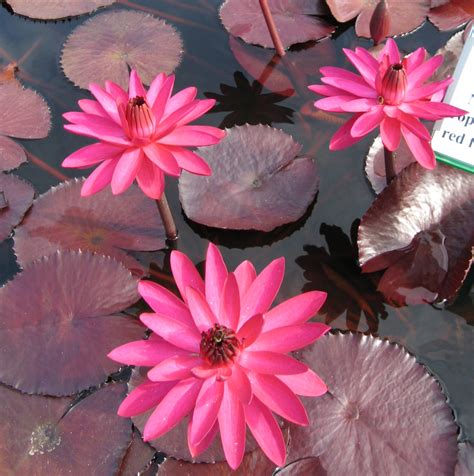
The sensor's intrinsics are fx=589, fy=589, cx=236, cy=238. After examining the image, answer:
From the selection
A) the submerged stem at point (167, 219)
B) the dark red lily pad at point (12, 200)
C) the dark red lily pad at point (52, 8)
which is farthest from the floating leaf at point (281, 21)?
the dark red lily pad at point (12, 200)

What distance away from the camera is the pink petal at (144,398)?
1365mm

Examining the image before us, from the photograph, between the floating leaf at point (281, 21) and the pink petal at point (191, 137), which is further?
the floating leaf at point (281, 21)

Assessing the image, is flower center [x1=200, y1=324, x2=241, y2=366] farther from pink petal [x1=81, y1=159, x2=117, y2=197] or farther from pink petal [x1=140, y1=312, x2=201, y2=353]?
pink petal [x1=81, y1=159, x2=117, y2=197]

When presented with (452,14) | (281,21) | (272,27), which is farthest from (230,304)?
(452,14)

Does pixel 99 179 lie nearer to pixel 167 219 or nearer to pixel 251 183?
pixel 167 219

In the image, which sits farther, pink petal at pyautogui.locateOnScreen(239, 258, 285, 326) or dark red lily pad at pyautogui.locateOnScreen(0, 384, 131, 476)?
dark red lily pad at pyautogui.locateOnScreen(0, 384, 131, 476)

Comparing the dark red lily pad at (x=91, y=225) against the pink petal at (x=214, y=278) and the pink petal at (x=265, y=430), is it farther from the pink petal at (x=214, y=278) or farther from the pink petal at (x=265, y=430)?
the pink petal at (x=265, y=430)

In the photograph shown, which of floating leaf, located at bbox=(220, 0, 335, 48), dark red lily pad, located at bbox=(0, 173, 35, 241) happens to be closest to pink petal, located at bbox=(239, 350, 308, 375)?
dark red lily pad, located at bbox=(0, 173, 35, 241)

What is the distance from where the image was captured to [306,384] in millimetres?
1367

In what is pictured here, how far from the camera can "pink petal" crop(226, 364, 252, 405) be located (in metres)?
1.27

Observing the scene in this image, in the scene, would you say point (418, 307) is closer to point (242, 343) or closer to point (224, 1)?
point (242, 343)

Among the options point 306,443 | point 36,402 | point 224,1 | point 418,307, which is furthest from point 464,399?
point 224,1

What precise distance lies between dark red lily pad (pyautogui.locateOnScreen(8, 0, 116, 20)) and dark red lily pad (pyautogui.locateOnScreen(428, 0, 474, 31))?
5.46 feet

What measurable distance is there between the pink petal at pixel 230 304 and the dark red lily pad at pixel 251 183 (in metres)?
0.67
